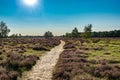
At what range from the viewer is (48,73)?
18234 mm

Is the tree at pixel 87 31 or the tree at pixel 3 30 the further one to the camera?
the tree at pixel 3 30

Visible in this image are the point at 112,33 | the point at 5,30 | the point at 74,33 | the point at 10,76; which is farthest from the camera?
the point at 112,33

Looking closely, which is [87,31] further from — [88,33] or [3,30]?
[3,30]

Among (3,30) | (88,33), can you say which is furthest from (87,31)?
(3,30)

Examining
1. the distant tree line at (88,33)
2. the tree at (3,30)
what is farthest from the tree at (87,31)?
the tree at (3,30)

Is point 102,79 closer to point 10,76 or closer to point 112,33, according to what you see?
point 10,76

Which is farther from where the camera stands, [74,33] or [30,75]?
[74,33]

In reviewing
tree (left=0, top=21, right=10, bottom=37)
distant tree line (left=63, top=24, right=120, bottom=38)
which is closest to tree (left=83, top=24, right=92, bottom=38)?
distant tree line (left=63, top=24, right=120, bottom=38)

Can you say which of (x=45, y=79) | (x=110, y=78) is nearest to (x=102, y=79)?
(x=110, y=78)

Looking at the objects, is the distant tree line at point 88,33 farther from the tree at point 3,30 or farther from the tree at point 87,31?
the tree at point 3,30

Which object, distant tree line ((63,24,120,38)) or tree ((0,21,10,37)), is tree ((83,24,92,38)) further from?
tree ((0,21,10,37))

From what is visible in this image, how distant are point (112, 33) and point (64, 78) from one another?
17514 centimetres

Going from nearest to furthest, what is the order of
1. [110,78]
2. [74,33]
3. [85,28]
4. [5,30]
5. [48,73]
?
[110,78]
[48,73]
[85,28]
[5,30]
[74,33]

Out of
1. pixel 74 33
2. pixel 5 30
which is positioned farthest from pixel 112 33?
pixel 5 30
